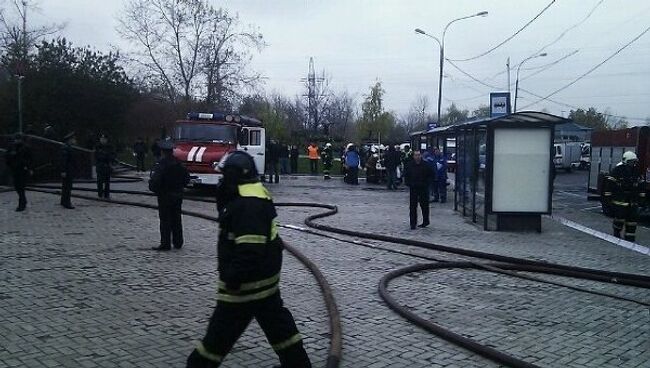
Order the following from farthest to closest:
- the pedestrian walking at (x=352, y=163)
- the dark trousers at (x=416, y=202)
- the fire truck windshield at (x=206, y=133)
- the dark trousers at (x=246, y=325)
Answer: the pedestrian walking at (x=352, y=163), the fire truck windshield at (x=206, y=133), the dark trousers at (x=416, y=202), the dark trousers at (x=246, y=325)

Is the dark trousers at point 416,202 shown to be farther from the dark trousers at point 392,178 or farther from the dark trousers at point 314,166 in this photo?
the dark trousers at point 314,166

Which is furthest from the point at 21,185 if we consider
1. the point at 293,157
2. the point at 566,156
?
the point at 566,156

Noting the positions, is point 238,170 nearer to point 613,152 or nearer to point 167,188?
point 167,188

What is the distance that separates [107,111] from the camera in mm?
31750

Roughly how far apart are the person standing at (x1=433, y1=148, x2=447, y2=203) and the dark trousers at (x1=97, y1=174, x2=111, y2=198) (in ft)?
33.0

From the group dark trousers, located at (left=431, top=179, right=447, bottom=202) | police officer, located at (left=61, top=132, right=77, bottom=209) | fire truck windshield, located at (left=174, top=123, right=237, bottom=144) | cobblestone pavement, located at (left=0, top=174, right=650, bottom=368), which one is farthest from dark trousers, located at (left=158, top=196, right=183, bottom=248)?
Answer: dark trousers, located at (left=431, top=179, right=447, bottom=202)

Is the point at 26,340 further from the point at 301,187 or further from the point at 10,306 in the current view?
the point at 301,187

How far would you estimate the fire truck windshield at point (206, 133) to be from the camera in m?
20.2

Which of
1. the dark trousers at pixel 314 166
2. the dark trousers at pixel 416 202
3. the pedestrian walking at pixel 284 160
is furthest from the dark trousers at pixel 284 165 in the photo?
the dark trousers at pixel 416 202

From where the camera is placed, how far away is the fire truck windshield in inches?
794

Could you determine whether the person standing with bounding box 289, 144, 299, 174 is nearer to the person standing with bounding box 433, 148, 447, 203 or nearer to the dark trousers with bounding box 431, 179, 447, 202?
the person standing with bounding box 433, 148, 447, 203

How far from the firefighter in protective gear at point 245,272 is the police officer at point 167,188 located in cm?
581

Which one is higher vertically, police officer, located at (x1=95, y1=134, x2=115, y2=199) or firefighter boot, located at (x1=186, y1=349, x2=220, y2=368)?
police officer, located at (x1=95, y1=134, x2=115, y2=199)

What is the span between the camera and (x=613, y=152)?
19.9 metres
